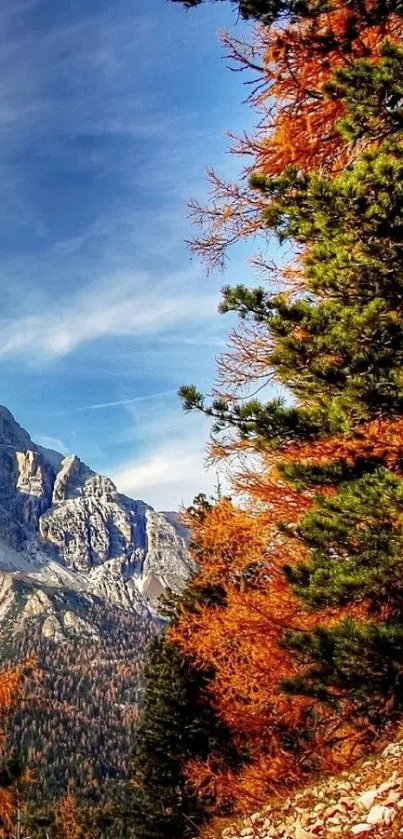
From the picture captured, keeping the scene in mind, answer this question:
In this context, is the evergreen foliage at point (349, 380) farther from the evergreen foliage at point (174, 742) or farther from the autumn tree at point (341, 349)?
the evergreen foliage at point (174, 742)

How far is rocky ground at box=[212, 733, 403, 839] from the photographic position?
5.63 metres

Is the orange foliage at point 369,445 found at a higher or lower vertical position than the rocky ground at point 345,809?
higher

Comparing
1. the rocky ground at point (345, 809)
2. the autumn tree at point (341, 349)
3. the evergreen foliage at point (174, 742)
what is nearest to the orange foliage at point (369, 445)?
the autumn tree at point (341, 349)

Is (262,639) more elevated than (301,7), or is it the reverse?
(301,7)

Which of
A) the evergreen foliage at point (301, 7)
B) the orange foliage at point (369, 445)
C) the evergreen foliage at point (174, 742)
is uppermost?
the evergreen foliage at point (301, 7)

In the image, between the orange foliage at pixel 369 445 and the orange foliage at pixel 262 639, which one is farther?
the orange foliage at pixel 262 639

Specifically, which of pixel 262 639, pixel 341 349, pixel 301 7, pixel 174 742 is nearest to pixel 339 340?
pixel 341 349

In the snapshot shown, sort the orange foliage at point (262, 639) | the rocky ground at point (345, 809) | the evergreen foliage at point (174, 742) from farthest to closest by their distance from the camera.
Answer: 1. the evergreen foliage at point (174, 742)
2. the orange foliage at point (262, 639)
3. the rocky ground at point (345, 809)

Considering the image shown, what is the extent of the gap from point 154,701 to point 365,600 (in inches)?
610

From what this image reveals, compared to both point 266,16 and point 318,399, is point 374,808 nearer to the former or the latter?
point 318,399

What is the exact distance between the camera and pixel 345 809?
6980 mm

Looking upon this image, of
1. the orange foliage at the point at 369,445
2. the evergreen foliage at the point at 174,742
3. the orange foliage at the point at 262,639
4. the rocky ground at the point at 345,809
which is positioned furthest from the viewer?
the evergreen foliage at the point at 174,742

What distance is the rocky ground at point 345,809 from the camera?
5.63m

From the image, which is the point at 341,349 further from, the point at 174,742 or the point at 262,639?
the point at 174,742
